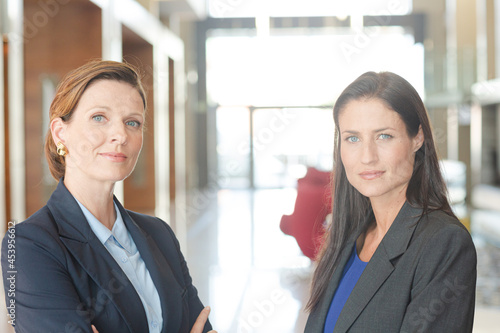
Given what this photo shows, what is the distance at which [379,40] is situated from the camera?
1755 centimetres

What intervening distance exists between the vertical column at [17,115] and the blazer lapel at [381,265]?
5.27 meters

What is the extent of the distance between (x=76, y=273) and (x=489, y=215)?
1084cm

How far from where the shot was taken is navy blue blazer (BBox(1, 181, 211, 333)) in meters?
1.41

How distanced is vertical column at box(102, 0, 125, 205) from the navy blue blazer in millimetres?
7001

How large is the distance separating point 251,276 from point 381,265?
4.69m

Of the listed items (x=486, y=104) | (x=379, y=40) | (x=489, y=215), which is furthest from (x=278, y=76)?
(x=489, y=215)

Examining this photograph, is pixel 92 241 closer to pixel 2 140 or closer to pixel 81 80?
pixel 81 80

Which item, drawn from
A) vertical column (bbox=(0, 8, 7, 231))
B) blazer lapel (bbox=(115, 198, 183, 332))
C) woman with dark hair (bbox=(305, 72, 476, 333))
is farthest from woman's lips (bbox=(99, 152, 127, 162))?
vertical column (bbox=(0, 8, 7, 231))

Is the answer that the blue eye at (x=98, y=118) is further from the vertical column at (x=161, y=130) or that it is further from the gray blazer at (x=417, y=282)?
the vertical column at (x=161, y=130)

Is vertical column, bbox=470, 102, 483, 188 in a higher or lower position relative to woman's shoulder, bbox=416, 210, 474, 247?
higher

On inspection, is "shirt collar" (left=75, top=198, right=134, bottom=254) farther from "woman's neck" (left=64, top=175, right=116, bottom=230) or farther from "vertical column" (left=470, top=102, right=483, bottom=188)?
"vertical column" (left=470, top=102, right=483, bottom=188)

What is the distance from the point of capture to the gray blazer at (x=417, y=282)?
59.0 inches

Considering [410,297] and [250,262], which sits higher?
[410,297]

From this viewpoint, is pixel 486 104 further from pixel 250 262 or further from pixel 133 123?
pixel 133 123
